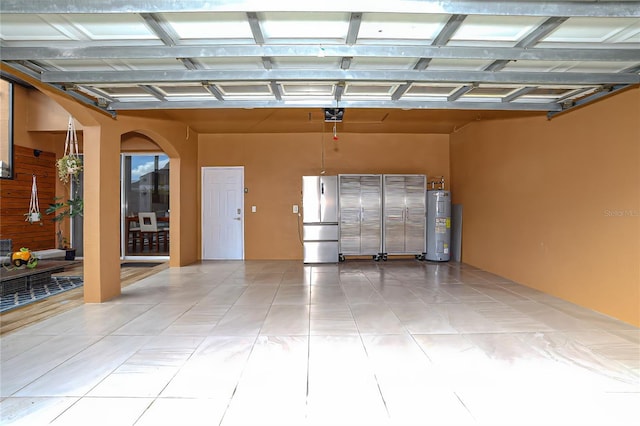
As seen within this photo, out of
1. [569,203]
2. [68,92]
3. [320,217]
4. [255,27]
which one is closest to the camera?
[255,27]

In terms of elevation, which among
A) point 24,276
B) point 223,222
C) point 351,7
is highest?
point 351,7

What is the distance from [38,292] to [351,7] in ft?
18.4

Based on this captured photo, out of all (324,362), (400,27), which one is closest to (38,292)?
(324,362)

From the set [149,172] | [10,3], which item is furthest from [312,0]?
[149,172]

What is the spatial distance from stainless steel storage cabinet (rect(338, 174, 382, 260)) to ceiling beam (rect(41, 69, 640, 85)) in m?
4.36

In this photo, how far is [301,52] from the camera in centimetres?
277

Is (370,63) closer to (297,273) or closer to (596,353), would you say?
(596,353)

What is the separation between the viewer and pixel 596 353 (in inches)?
112

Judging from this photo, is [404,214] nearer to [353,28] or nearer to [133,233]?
[353,28]

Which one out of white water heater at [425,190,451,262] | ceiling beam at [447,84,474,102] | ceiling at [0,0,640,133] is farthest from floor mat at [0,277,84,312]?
white water heater at [425,190,451,262]

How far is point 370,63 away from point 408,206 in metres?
4.88

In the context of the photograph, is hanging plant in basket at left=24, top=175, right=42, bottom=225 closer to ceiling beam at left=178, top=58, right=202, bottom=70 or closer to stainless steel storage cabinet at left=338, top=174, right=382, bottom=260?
stainless steel storage cabinet at left=338, top=174, right=382, bottom=260

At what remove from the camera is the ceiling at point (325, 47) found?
84.0 inches

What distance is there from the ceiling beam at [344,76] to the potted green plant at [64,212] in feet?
17.3
